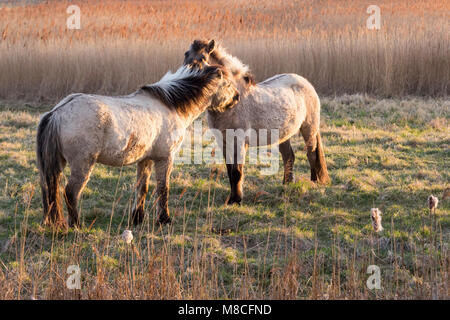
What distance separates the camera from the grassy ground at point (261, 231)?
11.7ft

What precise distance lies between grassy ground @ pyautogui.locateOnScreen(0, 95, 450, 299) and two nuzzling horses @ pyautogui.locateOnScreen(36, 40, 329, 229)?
1.05 feet

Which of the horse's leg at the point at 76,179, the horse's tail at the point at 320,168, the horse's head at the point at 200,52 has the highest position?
the horse's head at the point at 200,52

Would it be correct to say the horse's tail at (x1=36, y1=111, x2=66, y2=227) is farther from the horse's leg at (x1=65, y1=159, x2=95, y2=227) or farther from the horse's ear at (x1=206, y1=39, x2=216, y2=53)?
the horse's ear at (x1=206, y1=39, x2=216, y2=53)

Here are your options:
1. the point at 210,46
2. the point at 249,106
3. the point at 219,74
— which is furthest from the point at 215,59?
the point at 249,106

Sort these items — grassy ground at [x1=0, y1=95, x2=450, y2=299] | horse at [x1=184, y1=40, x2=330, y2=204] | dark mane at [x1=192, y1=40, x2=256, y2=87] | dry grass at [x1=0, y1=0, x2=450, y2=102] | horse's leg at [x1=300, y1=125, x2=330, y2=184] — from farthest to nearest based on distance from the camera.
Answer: dry grass at [x1=0, y1=0, x2=450, y2=102] < horse's leg at [x1=300, y1=125, x2=330, y2=184] < dark mane at [x1=192, y1=40, x2=256, y2=87] < horse at [x1=184, y1=40, x2=330, y2=204] < grassy ground at [x1=0, y1=95, x2=450, y2=299]

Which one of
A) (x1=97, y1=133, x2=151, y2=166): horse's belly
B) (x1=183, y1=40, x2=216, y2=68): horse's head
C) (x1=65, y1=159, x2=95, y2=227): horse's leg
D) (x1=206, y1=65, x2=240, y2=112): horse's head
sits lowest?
(x1=65, y1=159, x2=95, y2=227): horse's leg

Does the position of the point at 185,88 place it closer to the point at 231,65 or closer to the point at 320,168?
the point at 231,65

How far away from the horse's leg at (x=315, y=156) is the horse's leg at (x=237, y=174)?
1.02m

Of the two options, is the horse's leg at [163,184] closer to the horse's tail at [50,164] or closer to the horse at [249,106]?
the horse at [249,106]

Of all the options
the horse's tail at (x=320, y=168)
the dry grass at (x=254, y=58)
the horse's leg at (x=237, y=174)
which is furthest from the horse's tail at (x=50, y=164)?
the dry grass at (x=254, y=58)

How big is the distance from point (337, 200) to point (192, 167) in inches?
85.1

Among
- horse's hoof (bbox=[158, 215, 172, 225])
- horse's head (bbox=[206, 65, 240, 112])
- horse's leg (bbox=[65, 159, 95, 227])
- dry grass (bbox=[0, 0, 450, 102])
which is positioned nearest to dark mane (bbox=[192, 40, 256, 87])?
horse's head (bbox=[206, 65, 240, 112])

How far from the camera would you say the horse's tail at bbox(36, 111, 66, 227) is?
4.61m
